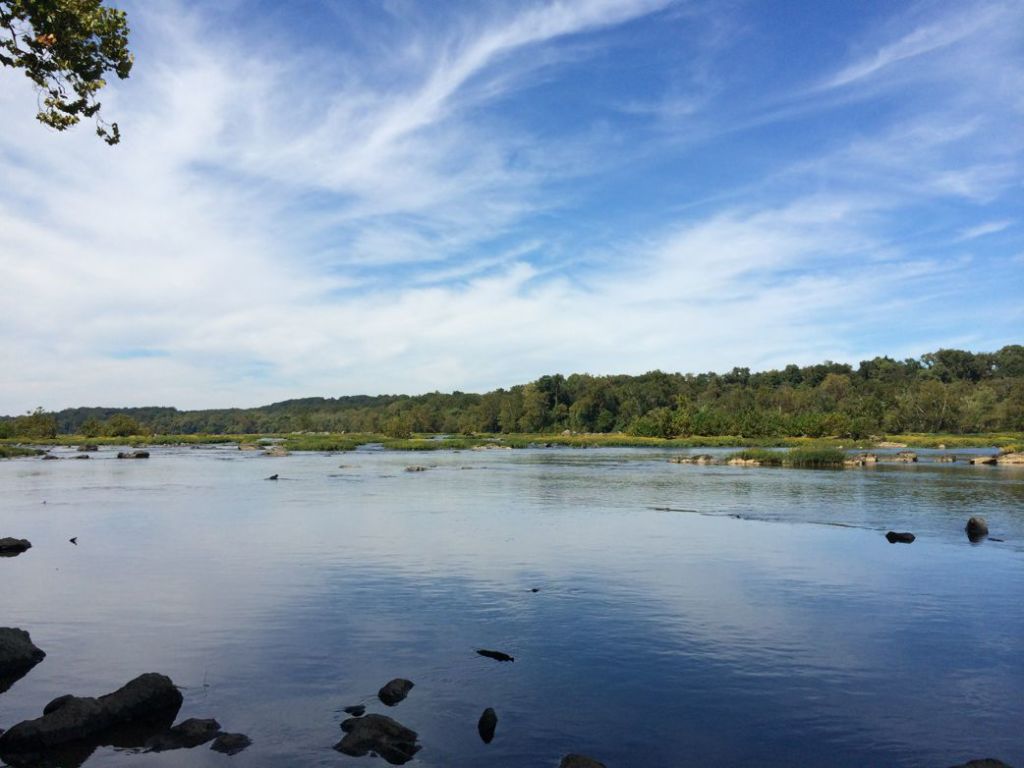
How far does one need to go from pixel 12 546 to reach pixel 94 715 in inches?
1044

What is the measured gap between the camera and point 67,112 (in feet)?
62.3

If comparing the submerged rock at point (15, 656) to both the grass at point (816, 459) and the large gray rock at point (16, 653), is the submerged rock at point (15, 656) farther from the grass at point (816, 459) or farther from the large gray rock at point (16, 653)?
the grass at point (816, 459)

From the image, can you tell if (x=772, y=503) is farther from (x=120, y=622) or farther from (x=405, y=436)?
(x=405, y=436)

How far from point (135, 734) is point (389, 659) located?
6.47 meters

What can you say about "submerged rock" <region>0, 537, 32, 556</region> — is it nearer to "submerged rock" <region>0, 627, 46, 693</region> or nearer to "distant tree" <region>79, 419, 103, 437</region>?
"submerged rock" <region>0, 627, 46, 693</region>

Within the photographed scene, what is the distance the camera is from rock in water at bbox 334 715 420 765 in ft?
45.8

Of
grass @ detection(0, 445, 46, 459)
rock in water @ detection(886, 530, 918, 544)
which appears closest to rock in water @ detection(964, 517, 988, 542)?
rock in water @ detection(886, 530, 918, 544)

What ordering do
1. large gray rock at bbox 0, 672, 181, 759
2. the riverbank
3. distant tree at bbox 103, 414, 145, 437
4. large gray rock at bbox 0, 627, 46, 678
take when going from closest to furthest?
large gray rock at bbox 0, 672, 181, 759 < large gray rock at bbox 0, 627, 46, 678 < the riverbank < distant tree at bbox 103, 414, 145, 437

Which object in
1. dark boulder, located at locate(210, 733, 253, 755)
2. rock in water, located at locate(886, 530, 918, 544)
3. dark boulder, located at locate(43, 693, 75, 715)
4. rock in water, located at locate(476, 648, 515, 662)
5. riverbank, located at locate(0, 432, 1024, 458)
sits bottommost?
dark boulder, located at locate(210, 733, 253, 755)

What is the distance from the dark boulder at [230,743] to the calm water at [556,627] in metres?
0.32

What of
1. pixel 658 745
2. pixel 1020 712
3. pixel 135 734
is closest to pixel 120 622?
pixel 135 734

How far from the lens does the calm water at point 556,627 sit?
15180 millimetres

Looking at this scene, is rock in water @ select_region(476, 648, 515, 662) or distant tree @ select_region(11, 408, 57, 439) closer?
rock in water @ select_region(476, 648, 515, 662)

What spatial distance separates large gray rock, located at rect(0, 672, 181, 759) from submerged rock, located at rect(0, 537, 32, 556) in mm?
25361
